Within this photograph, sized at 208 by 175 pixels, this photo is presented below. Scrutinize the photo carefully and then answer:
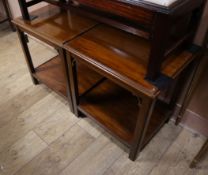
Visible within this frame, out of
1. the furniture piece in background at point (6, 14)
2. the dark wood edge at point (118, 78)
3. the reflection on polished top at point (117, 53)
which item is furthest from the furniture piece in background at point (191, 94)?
the furniture piece in background at point (6, 14)

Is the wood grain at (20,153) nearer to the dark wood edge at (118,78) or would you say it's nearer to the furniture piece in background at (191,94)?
the dark wood edge at (118,78)

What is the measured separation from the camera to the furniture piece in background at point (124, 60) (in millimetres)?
873

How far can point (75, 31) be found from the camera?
122 cm

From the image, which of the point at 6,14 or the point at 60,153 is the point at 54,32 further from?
the point at 6,14

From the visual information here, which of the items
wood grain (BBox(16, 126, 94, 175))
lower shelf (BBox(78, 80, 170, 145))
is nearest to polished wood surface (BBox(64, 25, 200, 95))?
lower shelf (BBox(78, 80, 170, 145))

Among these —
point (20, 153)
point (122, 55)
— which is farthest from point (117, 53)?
point (20, 153)

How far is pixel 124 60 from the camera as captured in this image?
101cm

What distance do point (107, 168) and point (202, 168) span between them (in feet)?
1.86

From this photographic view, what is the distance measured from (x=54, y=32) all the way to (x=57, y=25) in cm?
9

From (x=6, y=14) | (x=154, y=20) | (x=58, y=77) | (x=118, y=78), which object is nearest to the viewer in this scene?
(x=154, y=20)

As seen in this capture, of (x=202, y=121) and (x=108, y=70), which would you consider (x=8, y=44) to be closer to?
(x=108, y=70)

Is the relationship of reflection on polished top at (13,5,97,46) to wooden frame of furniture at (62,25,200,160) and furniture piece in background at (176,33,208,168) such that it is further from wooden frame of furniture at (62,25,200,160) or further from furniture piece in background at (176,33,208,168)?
furniture piece in background at (176,33,208,168)

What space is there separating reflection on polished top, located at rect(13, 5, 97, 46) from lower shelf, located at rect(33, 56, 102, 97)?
31 cm

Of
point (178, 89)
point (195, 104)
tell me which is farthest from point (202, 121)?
point (178, 89)
